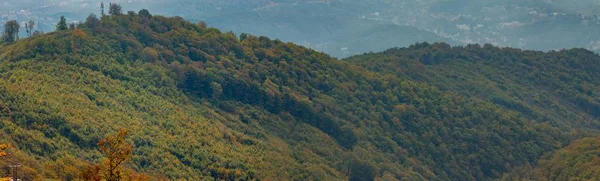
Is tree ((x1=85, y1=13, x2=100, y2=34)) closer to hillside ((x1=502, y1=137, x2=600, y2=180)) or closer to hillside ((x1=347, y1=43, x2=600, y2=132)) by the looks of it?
hillside ((x1=347, y1=43, x2=600, y2=132))

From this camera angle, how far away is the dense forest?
262 feet

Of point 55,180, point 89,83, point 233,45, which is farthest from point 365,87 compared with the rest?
point 55,180

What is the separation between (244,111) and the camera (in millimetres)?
109500

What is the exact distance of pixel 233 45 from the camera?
409 ft

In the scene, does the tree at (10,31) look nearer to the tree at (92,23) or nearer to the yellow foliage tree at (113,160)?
the tree at (92,23)

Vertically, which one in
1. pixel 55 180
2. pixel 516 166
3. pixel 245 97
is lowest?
pixel 516 166

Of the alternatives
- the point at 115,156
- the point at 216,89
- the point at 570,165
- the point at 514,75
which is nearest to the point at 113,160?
the point at 115,156

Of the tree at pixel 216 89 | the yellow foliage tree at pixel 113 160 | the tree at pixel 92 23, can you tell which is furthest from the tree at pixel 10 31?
the yellow foliage tree at pixel 113 160

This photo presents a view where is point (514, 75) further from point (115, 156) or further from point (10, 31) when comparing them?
point (115, 156)

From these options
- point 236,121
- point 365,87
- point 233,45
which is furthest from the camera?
point 365,87

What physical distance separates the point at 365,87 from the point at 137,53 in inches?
1516

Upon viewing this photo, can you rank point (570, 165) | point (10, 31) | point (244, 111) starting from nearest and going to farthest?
1. point (244, 111)
2. point (570, 165)
3. point (10, 31)

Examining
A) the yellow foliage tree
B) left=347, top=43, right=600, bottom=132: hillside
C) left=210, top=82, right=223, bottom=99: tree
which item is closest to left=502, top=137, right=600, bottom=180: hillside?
left=347, top=43, right=600, bottom=132: hillside

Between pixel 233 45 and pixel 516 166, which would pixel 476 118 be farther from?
pixel 233 45
